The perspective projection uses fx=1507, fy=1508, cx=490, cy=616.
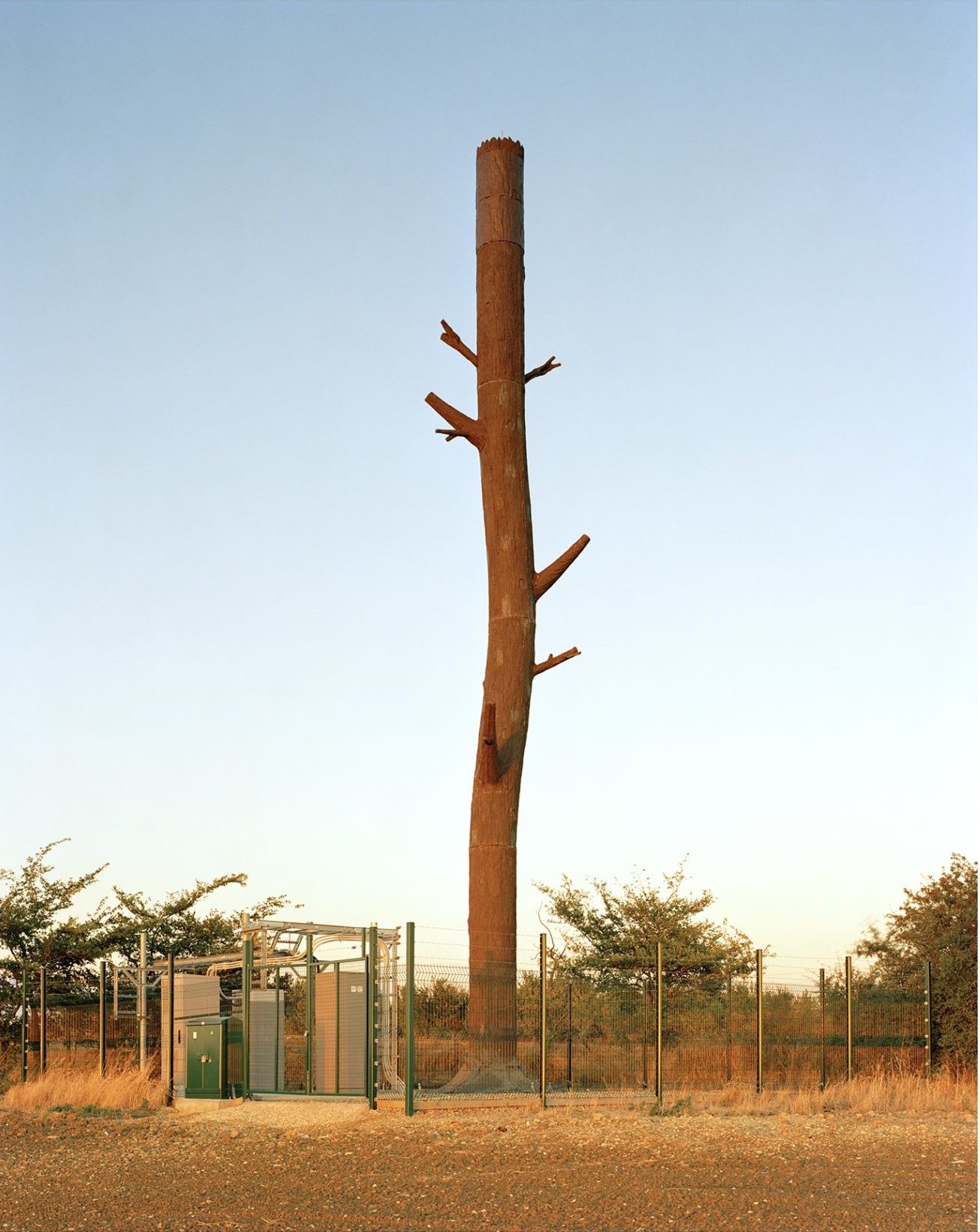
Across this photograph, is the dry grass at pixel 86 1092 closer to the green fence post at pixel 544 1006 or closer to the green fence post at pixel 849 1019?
the green fence post at pixel 544 1006

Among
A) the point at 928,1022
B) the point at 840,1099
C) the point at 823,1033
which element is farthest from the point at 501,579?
the point at 928,1022

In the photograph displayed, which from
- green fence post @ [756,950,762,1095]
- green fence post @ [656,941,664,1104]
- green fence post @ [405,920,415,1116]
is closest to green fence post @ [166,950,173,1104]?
green fence post @ [405,920,415,1116]

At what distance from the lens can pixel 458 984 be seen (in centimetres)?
1819

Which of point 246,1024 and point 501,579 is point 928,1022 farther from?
point 246,1024

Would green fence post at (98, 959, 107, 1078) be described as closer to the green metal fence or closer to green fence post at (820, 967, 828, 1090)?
the green metal fence

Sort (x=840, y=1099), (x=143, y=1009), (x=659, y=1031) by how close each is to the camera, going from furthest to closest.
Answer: (x=143, y=1009) < (x=840, y=1099) < (x=659, y=1031)

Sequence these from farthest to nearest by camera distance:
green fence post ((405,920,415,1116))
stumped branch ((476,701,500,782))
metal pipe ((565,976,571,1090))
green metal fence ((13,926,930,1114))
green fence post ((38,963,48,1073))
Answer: green fence post ((38,963,48,1073)), metal pipe ((565,976,571,1090)), stumped branch ((476,701,500,782)), green metal fence ((13,926,930,1114)), green fence post ((405,920,415,1116))

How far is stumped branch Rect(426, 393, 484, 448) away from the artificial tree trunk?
1cm

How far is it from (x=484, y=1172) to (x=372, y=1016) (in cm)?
443

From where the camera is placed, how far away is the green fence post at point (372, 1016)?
16.9 metres

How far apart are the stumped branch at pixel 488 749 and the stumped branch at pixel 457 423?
393cm

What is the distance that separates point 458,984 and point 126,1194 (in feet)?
22.1

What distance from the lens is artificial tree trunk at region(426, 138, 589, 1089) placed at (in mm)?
19500

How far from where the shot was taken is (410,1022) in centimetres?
1661
